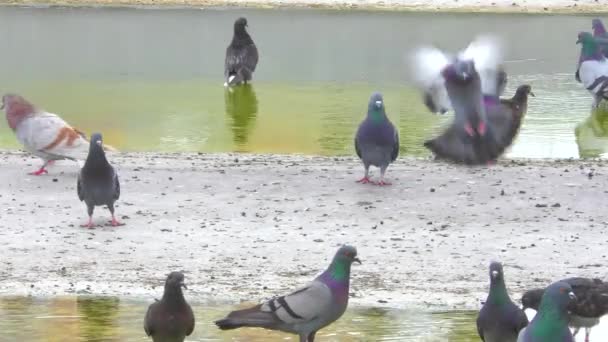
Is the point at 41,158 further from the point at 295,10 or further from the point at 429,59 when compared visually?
the point at 295,10

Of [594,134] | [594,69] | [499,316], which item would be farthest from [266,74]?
[499,316]

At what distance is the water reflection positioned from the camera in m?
13.6

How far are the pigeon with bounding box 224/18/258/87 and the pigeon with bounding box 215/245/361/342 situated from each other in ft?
40.1

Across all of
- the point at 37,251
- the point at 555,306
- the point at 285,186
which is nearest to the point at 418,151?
the point at 285,186

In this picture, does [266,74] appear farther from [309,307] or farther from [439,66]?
[309,307]

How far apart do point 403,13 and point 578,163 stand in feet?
61.1

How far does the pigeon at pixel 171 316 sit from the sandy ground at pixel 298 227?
1339 millimetres

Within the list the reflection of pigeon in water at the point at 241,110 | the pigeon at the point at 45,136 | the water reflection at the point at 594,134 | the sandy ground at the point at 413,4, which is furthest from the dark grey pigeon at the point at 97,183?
the sandy ground at the point at 413,4

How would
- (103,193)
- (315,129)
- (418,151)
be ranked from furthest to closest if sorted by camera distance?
(315,129) < (418,151) < (103,193)

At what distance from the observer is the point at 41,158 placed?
1188cm

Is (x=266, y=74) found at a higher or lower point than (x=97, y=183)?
higher

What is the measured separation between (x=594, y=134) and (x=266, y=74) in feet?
22.6

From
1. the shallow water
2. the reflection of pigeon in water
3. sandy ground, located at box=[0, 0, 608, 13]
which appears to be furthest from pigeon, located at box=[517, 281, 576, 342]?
sandy ground, located at box=[0, 0, 608, 13]

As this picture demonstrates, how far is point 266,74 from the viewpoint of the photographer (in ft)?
67.2
